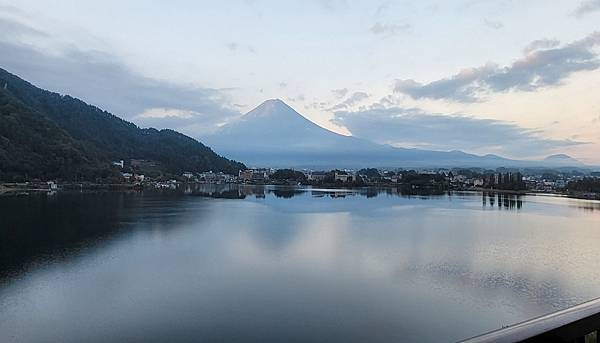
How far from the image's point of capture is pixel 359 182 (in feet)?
141

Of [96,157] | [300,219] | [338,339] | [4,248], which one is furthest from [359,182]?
[338,339]

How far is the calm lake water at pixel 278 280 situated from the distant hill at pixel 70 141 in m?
15.9

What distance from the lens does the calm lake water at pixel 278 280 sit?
4383mm

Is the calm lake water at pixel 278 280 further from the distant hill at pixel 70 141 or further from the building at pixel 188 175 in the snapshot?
the building at pixel 188 175

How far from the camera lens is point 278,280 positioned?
6297 mm

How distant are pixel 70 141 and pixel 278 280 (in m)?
28.0

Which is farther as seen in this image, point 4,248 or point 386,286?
point 4,248

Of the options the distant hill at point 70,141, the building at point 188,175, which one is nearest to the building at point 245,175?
the distant hill at point 70,141

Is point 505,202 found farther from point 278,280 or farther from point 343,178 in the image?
point 343,178

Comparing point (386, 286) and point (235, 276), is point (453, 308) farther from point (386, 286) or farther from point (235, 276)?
point (235, 276)

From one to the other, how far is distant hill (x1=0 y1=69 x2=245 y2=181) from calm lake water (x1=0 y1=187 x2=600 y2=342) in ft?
52.0

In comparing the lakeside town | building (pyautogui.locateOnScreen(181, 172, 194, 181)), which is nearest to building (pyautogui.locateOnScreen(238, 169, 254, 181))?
the lakeside town

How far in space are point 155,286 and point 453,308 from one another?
3590 mm

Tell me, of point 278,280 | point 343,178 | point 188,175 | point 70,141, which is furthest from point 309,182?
point 278,280
